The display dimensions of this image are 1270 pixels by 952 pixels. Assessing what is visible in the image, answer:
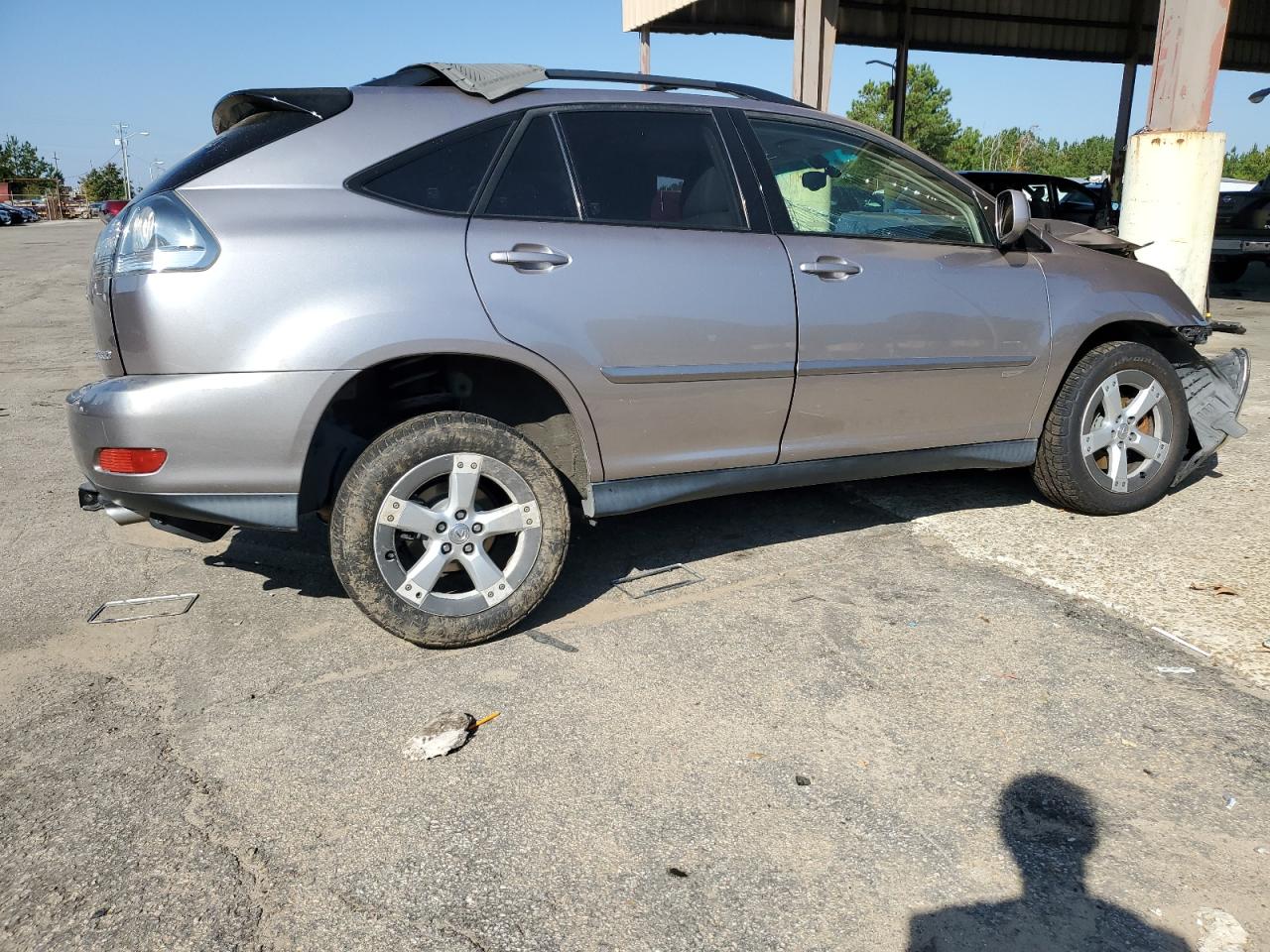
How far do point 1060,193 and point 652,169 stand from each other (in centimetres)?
1385

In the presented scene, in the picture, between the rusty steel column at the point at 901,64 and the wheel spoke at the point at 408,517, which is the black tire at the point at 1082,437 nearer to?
the wheel spoke at the point at 408,517

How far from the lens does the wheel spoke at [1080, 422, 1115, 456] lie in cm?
443

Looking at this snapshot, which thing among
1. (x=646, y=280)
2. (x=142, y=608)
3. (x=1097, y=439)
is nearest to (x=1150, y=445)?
(x=1097, y=439)

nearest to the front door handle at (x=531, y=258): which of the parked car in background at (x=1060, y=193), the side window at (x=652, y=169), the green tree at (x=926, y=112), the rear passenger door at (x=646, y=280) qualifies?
the rear passenger door at (x=646, y=280)

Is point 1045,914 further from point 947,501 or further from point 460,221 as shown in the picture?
point 947,501

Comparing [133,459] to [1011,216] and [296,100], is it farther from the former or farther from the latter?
Result: [1011,216]

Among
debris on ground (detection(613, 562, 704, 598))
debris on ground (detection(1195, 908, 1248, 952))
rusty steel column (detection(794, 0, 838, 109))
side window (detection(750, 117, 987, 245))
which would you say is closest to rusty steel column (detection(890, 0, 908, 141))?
rusty steel column (detection(794, 0, 838, 109))

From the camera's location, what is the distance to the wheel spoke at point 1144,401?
4.49m

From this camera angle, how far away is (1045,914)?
2.11 meters

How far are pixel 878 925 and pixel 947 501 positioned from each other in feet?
10.1

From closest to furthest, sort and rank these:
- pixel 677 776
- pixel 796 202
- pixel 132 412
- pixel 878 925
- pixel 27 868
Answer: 1. pixel 878 925
2. pixel 27 868
3. pixel 677 776
4. pixel 132 412
5. pixel 796 202

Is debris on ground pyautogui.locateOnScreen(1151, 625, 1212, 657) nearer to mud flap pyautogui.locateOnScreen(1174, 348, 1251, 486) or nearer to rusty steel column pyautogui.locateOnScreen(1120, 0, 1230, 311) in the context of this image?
mud flap pyautogui.locateOnScreen(1174, 348, 1251, 486)

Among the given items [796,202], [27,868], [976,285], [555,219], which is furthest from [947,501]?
[27,868]

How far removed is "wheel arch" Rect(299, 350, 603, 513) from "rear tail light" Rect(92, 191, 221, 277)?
59cm
